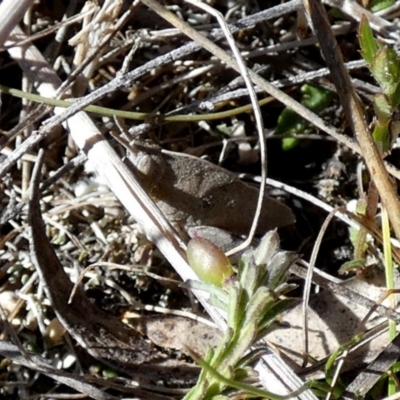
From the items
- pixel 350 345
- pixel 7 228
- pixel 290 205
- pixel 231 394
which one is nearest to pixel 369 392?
pixel 350 345

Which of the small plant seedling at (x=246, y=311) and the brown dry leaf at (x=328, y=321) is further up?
the small plant seedling at (x=246, y=311)

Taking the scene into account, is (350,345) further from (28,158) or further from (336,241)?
(28,158)

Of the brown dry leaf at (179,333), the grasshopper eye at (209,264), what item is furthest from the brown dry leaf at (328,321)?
the grasshopper eye at (209,264)

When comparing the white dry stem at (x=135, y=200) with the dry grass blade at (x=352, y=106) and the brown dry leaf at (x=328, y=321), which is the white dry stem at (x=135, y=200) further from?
the dry grass blade at (x=352, y=106)

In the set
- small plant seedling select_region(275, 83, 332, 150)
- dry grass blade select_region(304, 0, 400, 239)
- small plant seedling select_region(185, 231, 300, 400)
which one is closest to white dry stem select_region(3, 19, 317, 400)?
small plant seedling select_region(185, 231, 300, 400)

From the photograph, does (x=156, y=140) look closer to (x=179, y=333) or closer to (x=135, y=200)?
(x=135, y=200)

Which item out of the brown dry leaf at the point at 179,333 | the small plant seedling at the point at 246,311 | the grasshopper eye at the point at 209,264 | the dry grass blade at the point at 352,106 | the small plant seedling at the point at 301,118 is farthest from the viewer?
the small plant seedling at the point at 301,118
